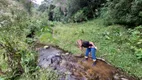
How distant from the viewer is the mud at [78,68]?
5.87 meters

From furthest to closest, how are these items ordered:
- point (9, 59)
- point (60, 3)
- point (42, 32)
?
1. point (60, 3)
2. point (42, 32)
3. point (9, 59)

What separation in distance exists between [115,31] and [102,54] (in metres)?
2.89

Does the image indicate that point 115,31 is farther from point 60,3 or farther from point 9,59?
point 60,3

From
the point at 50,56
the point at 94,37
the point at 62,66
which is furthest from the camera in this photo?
the point at 94,37

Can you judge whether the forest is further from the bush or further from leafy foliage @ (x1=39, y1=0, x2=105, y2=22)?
leafy foliage @ (x1=39, y1=0, x2=105, y2=22)

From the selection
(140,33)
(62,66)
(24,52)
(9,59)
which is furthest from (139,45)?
(9,59)

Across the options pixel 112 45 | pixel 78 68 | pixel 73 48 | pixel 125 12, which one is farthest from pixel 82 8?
pixel 78 68

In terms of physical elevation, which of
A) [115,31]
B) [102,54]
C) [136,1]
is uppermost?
[136,1]

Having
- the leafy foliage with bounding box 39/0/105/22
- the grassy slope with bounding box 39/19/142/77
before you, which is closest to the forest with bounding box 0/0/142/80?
the grassy slope with bounding box 39/19/142/77

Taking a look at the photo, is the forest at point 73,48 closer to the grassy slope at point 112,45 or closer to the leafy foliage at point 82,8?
the grassy slope at point 112,45

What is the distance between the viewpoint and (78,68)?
6457 millimetres

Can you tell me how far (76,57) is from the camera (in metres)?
7.71

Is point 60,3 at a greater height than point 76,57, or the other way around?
point 60,3

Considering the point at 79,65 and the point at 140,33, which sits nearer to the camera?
the point at 79,65
